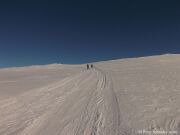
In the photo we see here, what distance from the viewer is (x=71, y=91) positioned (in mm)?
17000

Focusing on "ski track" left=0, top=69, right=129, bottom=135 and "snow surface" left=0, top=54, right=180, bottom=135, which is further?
"ski track" left=0, top=69, right=129, bottom=135

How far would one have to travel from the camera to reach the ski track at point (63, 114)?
30.0 ft

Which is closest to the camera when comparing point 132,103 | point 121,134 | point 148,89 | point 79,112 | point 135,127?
point 121,134

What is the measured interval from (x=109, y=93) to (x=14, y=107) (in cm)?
598

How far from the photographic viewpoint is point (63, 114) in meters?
11.3

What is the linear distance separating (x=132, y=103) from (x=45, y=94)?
22.1 feet

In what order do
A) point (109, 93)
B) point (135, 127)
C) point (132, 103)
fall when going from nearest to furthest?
point (135, 127), point (132, 103), point (109, 93)

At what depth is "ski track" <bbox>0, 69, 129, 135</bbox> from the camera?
9.13 metres

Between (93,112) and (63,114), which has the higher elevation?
(93,112)

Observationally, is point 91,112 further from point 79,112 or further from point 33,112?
point 33,112

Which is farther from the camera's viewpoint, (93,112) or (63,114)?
(63,114)

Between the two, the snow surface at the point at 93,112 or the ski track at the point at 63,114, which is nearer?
the snow surface at the point at 93,112

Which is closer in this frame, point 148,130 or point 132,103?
point 148,130

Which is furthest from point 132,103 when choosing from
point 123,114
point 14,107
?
point 14,107
